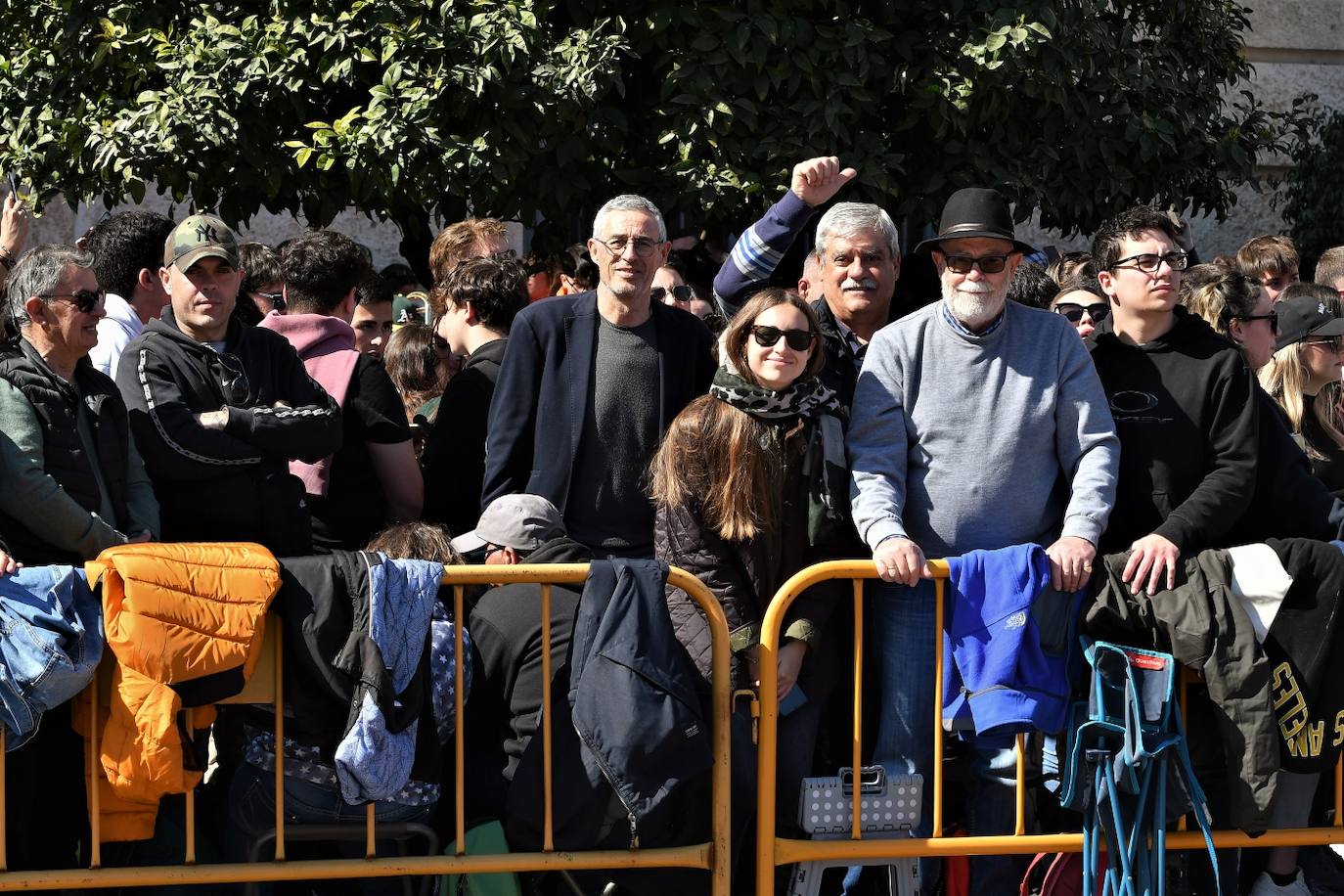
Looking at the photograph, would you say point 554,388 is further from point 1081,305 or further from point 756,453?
point 1081,305

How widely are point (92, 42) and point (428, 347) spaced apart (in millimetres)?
2706

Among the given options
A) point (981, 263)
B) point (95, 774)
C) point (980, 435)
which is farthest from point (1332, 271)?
point (95, 774)

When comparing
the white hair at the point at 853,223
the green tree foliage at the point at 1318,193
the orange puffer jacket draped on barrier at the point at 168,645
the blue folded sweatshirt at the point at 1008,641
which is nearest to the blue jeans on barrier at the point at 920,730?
the blue folded sweatshirt at the point at 1008,641

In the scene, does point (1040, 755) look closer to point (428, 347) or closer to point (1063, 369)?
point (1063, 369)

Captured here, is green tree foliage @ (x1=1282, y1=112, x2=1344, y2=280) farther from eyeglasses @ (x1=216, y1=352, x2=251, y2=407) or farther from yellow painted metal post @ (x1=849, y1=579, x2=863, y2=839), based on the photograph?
eyeglasses @ (x1=216, y1=352, x2=251, y2=407)

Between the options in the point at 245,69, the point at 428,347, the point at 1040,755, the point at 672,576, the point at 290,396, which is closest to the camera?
the point at 672,576

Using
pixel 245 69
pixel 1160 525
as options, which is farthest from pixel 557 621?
pixel 245 69

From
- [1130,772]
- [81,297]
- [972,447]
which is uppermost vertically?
[81,297]

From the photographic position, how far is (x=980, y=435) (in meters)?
4.34

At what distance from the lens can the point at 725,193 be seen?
7.54m

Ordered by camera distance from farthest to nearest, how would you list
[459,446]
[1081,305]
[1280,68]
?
[1280,68]
[1081,305]
[459,446]

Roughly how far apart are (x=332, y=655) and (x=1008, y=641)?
5.66 ft

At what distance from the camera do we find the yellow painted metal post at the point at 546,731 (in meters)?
4.08

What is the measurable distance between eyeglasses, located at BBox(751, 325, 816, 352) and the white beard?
1.46 ft
